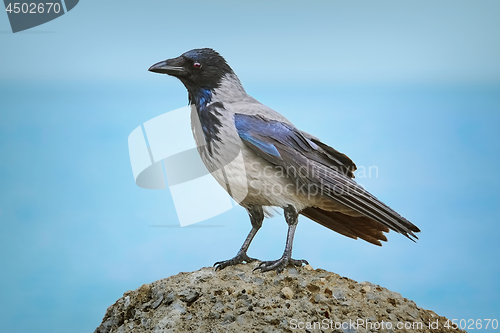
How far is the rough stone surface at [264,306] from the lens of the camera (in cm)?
383

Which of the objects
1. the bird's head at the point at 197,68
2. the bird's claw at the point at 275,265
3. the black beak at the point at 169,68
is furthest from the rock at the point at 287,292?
the black beak at the point at 169,68

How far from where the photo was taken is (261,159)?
438 cm

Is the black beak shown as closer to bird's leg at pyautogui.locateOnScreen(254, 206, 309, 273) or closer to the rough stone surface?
bird's leg at pyautogui.locateOnScreen(254, 206, 309, 273)

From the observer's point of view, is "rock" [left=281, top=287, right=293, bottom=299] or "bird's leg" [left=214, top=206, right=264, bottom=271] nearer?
"rock" [left=281, top=287, right=293, bottom=299]

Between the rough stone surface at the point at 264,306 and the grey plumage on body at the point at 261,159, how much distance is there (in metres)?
0.25

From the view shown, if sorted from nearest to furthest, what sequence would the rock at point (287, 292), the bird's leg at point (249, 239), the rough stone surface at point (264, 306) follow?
the rough stone surface at point (264, 306)
the rock at point (287, 292)
the bird's leg at point (249, 239)

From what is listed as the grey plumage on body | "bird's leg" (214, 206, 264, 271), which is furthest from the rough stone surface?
the grey plumage on body

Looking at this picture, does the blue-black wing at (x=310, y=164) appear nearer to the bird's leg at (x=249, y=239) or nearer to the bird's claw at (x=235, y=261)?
the bird's leg at (x=249, y=239)

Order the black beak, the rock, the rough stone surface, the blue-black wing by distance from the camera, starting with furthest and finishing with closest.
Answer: the black beak < the blue-black wing < the rock < the rough stone surface

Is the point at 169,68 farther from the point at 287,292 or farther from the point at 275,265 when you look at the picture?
the point at 287,292

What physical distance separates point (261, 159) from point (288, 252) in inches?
31.9

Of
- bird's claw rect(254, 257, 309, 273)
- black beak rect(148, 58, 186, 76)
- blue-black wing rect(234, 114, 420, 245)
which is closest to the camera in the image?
blue-black wing rect(234, 114, 420, 245)

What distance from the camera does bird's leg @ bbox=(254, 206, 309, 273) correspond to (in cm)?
440

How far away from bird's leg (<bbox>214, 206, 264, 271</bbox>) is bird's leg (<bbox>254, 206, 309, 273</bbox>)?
24cm
